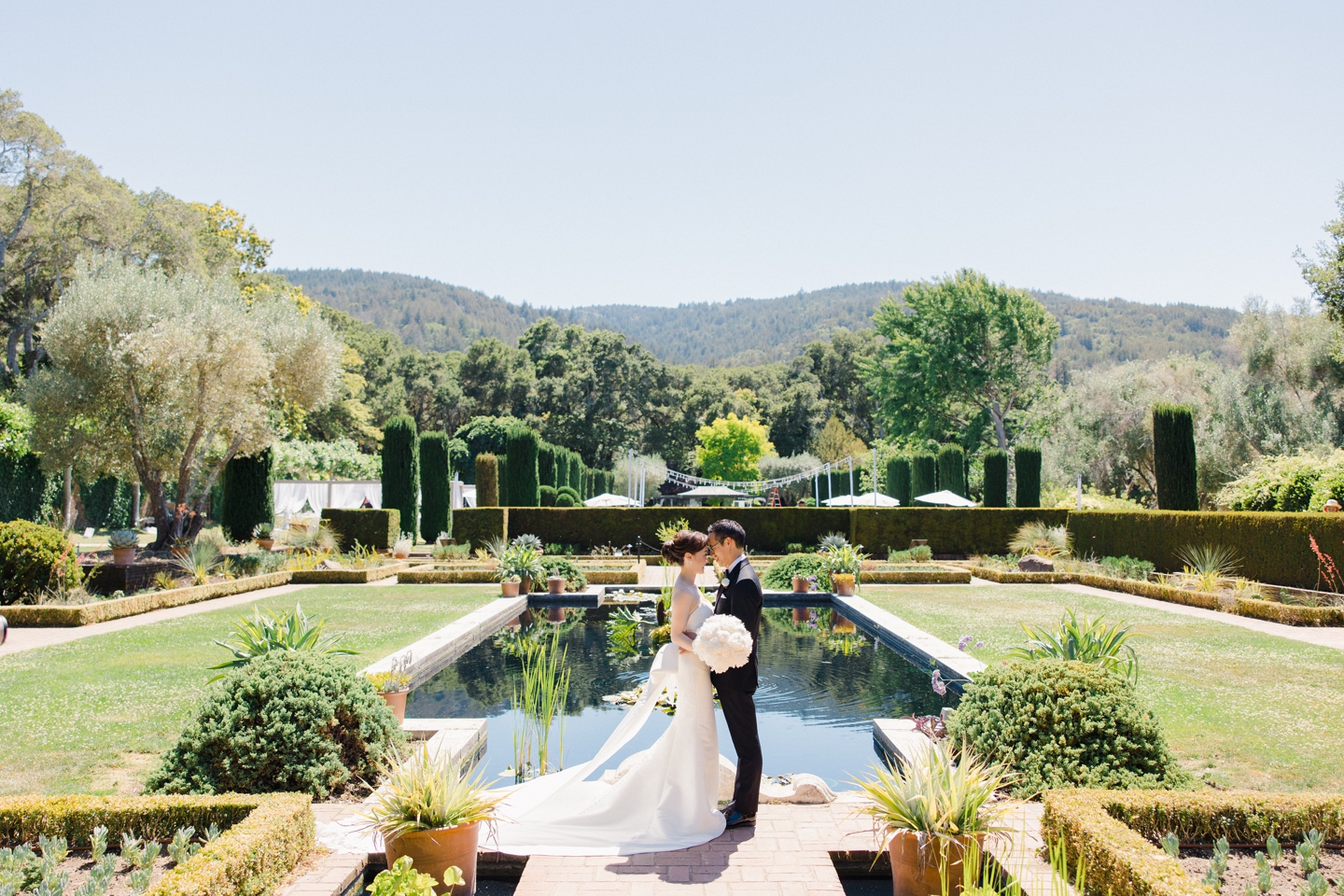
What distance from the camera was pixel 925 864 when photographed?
Result: 126 inches

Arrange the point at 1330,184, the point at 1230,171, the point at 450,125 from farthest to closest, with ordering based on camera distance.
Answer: the point at 1330,184 < the point at 450,125 < the point at 1230,171

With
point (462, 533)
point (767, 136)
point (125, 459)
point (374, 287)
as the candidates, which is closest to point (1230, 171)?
point (767, 136)

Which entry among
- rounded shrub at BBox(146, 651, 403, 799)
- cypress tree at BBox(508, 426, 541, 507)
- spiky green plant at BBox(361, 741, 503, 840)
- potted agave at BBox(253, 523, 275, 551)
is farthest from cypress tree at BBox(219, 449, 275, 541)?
spiky green plant at BBox(361, 741, 503, 840)

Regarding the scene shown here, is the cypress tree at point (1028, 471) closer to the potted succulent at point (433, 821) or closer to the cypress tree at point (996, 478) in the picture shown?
the cypress tree at point (996, 478)

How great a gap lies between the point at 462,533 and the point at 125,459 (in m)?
7.14

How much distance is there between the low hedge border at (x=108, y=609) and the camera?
35.3ft

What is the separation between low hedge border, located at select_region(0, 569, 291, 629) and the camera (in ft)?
35.3

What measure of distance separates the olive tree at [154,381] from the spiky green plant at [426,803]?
15278 millimetres

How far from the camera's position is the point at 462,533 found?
20.8 metres

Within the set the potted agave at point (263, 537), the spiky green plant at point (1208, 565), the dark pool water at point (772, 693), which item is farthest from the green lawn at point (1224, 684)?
the potted agave at point (263, 537)

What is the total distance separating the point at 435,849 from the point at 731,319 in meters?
138

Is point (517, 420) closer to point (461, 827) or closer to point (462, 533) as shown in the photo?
point (462, 533)

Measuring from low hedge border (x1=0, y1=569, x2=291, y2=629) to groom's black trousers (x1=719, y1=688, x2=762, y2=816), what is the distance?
33.4 ft

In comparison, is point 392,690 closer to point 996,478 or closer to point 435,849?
point 435,849
